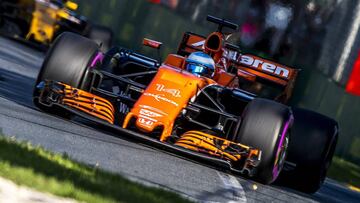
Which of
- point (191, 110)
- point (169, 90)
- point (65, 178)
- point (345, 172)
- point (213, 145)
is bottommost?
point (345, 172)

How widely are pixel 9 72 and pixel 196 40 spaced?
290cm

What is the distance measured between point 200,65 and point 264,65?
2.38 meters

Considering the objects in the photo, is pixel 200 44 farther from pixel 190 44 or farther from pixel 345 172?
pixel 345 172

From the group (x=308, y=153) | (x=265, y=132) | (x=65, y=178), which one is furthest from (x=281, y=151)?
(x=65, y=178)

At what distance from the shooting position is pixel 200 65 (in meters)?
11.2

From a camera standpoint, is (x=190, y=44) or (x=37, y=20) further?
(x=37, y=20)

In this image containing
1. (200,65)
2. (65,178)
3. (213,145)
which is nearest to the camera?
(65,178)

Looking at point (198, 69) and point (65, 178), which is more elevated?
point (198, 69)

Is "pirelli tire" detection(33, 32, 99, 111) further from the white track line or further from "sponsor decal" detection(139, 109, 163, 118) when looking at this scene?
the white track line

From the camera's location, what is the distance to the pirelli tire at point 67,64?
10.0 m

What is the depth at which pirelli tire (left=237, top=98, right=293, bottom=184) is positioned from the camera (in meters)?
9.59

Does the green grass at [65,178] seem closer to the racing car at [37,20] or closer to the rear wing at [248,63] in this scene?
the rear wing at [248,63]

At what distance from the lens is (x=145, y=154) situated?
Answer: 30.5 feet

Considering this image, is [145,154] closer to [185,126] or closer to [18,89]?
[185,126]
